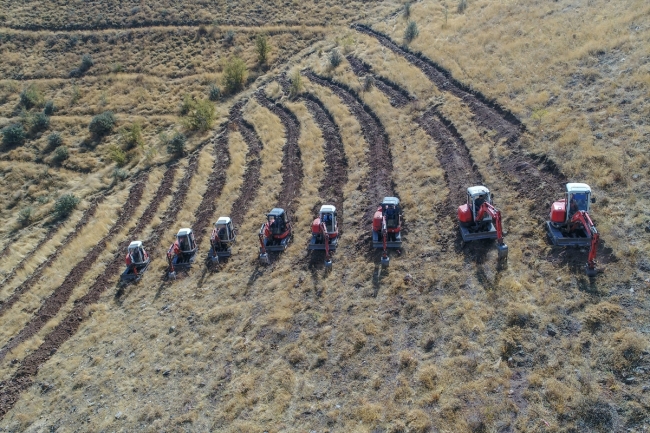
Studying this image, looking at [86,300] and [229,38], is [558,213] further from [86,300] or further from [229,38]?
[229,38]

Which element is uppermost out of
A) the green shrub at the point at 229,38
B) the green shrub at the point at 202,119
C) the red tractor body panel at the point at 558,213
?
the green shrub at the point at 229,38

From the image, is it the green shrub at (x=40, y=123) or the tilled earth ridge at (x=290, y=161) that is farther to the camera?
the green shrub at (x=40, y=123)

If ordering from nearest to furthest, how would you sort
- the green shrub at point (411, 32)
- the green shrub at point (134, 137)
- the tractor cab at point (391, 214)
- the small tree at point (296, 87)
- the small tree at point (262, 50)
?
1. the tractor cab at point (391, 214)
2. the green shrub at point (134, 137)
3. the small tree at point (296, 87)
4. the green shrub at point (411, 32)
5. the small tree at point (262, 50)

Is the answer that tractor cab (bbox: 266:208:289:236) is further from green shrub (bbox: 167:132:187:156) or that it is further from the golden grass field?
green shrub (bbox: 167:132:187:156)

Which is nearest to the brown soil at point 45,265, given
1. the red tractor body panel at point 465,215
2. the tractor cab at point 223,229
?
the tractor cab at point 223,229

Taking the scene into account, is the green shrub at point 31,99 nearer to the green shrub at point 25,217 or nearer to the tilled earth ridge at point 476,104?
the green shrub at point 25,217

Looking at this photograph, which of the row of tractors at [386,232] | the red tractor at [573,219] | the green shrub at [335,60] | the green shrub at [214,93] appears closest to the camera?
the red tractor at [573,219]

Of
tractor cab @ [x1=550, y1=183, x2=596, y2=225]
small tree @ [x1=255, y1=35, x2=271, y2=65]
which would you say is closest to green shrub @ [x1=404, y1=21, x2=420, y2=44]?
small tree @ [x1=255, y1=35, x2=271, y2=65]
